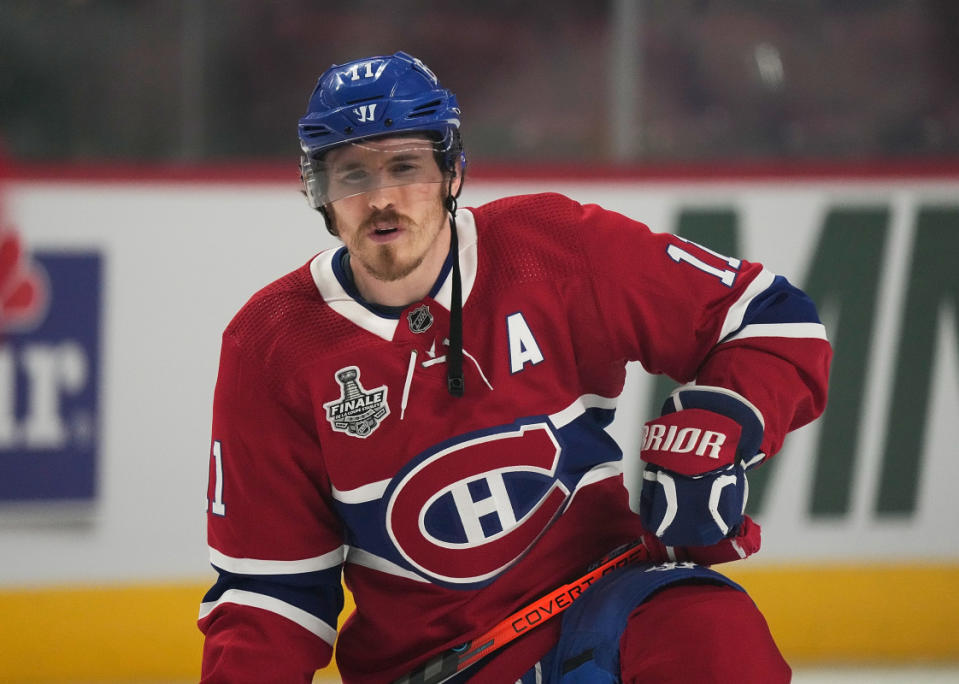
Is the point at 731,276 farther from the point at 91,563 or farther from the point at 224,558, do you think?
the point at 91,563

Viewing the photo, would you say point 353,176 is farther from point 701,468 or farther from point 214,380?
point 214,380

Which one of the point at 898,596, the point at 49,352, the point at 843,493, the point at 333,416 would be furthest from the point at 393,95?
the point at 898,596

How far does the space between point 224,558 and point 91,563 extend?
4.53 ft

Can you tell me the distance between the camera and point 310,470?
1.71 m

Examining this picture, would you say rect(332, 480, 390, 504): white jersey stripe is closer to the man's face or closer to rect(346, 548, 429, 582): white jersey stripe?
rect(346, 548, 429, 582): white jersey stripe

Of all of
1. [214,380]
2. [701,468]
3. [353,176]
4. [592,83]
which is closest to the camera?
[701,468]

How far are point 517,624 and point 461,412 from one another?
0.29 metres

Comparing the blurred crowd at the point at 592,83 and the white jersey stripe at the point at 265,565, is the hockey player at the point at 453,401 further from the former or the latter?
the blurred crowd at the point at 592,83

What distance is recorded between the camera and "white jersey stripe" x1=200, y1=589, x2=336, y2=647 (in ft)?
5.59

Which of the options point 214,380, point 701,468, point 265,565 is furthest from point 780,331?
point 214,380

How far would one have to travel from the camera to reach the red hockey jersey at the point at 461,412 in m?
1.65

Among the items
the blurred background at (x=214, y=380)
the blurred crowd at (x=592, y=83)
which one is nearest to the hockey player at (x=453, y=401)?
the blurred background at (x=214, y=380)

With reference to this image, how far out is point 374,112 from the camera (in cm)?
163

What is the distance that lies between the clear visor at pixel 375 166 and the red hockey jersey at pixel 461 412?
0.11 m
